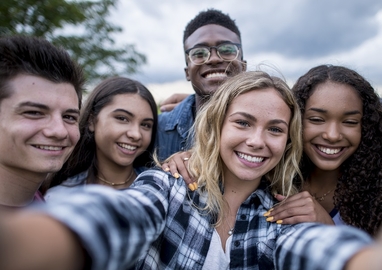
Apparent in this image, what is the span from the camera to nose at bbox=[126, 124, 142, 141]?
2857 mm

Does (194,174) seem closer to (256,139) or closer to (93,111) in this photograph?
(256,139)

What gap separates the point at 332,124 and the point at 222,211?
100cm

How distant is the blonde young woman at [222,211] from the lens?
96 cm

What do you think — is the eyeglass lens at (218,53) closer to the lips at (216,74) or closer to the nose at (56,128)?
the lips at (216,74)

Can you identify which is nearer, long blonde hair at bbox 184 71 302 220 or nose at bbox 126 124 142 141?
long blonde hair at bbox 184 71 302 220

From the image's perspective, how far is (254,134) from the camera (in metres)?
1.94

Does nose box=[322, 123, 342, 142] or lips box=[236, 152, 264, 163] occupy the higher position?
nose box=[322, 123, 342, 142]

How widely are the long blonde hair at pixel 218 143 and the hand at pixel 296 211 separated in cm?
7

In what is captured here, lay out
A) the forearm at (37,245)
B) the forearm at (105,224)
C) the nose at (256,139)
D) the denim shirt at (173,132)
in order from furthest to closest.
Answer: the denim shirt at (173,132) < the nose at (256,139) < the forearm at (105,224) < the forearm at (37,245)

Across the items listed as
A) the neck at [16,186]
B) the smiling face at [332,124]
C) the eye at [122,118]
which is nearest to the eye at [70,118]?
the neck at [16,186]

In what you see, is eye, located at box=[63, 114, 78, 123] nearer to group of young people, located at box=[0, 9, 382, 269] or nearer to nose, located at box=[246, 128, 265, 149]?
group of young people, located at box=[0, 9, 382, 269]

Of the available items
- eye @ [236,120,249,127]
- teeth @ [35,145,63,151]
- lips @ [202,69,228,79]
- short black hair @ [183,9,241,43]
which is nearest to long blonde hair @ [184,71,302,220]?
eye @ [236,120,249,127]

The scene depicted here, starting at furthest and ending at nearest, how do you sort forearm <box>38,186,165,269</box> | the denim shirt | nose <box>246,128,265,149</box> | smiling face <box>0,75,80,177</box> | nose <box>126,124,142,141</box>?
the denim shirt < nose <box>126,124,142,141</box> < nose <box>246,128,265,149</box> < smiling face <box>0,75,80,177</box> < forearm <box>38,186,165,269</box>

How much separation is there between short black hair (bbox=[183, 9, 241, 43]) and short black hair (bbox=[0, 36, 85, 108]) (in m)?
2.03
